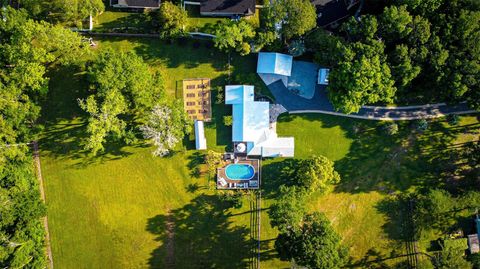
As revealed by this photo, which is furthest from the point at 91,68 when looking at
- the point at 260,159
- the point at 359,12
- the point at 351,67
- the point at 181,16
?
the point at 359,12

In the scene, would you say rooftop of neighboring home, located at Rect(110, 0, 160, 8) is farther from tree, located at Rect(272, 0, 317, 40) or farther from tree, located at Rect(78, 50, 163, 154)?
tree, located at Rect(272, 0, 317, 40)

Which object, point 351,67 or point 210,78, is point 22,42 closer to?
point 210,78

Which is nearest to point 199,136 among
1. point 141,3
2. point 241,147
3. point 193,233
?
point 241,147

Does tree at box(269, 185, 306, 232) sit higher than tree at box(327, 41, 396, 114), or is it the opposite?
tree at box(327, 41, 396, 114)

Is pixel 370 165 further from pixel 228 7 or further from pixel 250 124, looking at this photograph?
pixel 228 7

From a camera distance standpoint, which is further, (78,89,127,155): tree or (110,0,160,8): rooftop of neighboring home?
(110,0,160,8): rooftop of neighboring home

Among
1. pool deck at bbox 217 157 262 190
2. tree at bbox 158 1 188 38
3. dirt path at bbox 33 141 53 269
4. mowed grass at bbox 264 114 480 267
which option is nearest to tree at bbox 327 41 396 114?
mowed grass at bbox 264 114 480 267

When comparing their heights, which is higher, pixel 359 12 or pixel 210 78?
pixel 359 12

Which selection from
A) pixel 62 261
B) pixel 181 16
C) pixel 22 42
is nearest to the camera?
pixel 22 42
